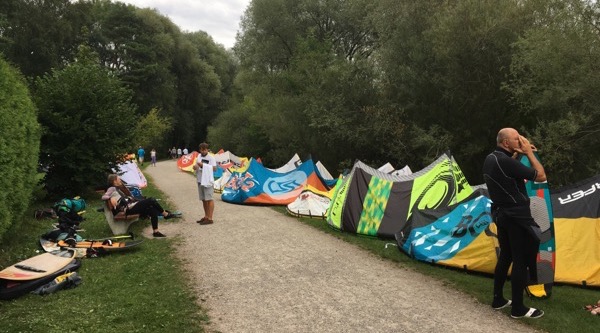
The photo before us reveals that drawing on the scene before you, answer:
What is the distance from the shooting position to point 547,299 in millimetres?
5410

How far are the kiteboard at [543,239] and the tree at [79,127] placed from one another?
1235cm

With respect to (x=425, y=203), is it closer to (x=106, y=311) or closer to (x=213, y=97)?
(x=106, y=311)

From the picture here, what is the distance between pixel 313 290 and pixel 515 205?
261 centimetres

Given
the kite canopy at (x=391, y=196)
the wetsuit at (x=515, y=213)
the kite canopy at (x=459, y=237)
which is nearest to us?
the wetsuit at (x=515, y=213)

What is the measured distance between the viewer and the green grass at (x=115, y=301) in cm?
451

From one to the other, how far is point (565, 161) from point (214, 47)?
52935 mm

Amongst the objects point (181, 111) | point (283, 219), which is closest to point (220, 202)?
point (283, 219)

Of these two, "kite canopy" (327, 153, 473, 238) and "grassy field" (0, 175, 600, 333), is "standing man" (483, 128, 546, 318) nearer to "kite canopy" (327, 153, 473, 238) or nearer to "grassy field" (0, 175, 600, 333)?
"grassy field" (0, 175, 600, 333)

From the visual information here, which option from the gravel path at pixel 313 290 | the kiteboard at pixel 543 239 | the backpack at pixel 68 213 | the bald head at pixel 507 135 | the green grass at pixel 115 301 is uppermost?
the bald head at pixel 507 135

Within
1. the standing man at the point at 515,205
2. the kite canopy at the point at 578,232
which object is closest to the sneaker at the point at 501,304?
the standing man at the point at 515,205

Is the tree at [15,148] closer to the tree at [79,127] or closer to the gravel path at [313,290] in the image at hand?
the gravel path at [313,290]

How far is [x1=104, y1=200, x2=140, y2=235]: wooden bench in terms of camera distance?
8727 millimetres

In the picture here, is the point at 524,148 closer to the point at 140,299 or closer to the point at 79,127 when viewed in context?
the point at 140,299

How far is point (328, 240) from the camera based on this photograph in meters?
8.92
